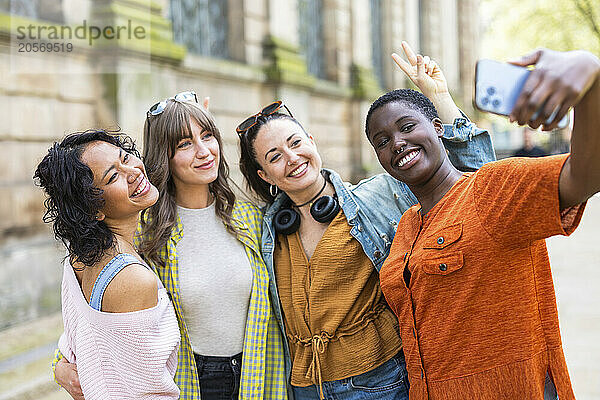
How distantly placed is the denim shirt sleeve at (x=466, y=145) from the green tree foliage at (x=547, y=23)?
67.4 ft

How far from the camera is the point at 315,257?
272 cm

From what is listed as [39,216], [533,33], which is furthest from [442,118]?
[533,33]

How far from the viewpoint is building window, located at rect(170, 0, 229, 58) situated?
9836 millimetres

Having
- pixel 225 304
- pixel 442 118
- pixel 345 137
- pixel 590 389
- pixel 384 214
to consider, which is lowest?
pixel 590 389

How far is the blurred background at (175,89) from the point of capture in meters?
6.40

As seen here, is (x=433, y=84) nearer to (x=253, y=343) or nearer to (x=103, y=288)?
(x=253, y=343)


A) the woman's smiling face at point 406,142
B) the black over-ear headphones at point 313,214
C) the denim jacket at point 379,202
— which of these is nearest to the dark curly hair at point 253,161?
the denim jacket at point 379,202

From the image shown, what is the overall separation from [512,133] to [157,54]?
104ft

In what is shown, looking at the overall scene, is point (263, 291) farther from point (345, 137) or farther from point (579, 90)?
point (345, 137)

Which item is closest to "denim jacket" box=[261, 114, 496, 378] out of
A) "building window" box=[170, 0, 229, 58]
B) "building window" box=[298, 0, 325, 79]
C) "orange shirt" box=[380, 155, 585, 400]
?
"orange shirt" box=[380, 155, 585, 400]

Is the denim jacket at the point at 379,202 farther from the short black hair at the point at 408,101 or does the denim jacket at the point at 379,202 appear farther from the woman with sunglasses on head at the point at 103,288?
the woman with sunglasses on head at the point at 103,288

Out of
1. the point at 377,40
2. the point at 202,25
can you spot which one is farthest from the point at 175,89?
the point at 377,40

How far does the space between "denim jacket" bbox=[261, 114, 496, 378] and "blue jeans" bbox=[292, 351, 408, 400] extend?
0.99 feet

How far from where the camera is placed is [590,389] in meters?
5.30
